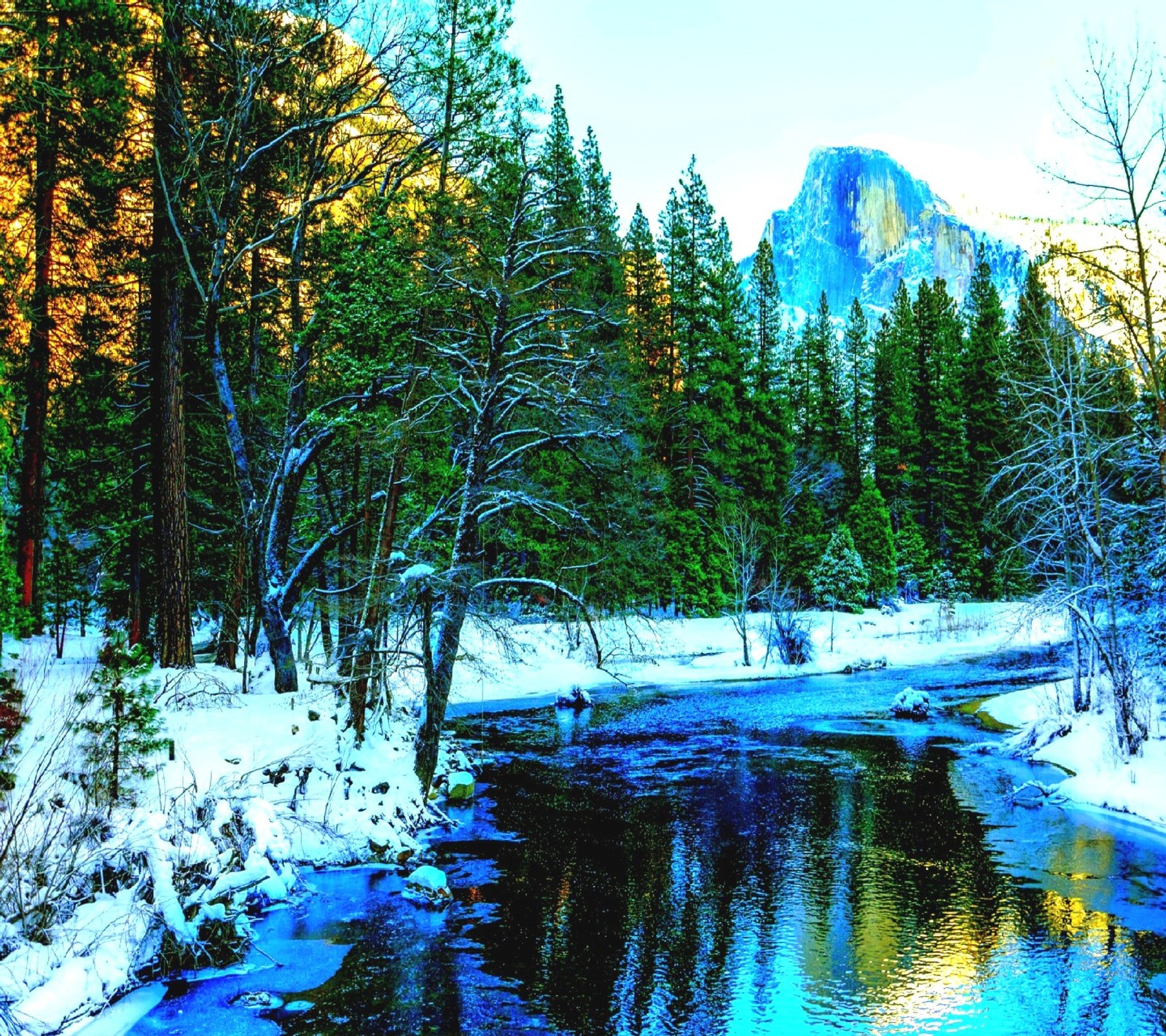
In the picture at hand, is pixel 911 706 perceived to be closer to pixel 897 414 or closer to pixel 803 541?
pixel 803 541

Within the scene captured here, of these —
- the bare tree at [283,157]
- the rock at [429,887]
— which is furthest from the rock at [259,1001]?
the bare tree at [283,157]

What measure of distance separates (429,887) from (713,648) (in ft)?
87.9

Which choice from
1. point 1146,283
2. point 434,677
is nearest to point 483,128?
point 434,677

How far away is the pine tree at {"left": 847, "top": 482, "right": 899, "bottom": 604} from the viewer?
45281mm

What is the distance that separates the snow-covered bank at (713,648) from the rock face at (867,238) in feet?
344

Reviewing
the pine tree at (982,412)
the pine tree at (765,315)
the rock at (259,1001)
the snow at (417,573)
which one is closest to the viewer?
the rock at (259,1001)

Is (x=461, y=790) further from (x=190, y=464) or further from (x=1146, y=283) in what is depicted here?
(x=1146, y=283)

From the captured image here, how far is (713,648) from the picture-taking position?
118 feet

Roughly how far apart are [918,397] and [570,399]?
4532 centimetres

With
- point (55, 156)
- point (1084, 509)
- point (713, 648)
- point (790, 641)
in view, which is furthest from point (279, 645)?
point (713, 648)

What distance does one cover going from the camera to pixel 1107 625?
15.2 meters

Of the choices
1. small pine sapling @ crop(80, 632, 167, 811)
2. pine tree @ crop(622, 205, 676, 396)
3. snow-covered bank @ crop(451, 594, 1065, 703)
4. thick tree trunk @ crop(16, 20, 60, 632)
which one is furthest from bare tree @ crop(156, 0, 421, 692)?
pine tree @ crop(622, 205, 676, 396)

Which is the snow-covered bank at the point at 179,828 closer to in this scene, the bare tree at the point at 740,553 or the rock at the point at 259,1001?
the rock at the point at 259,1001

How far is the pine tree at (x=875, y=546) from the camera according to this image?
45.3m
